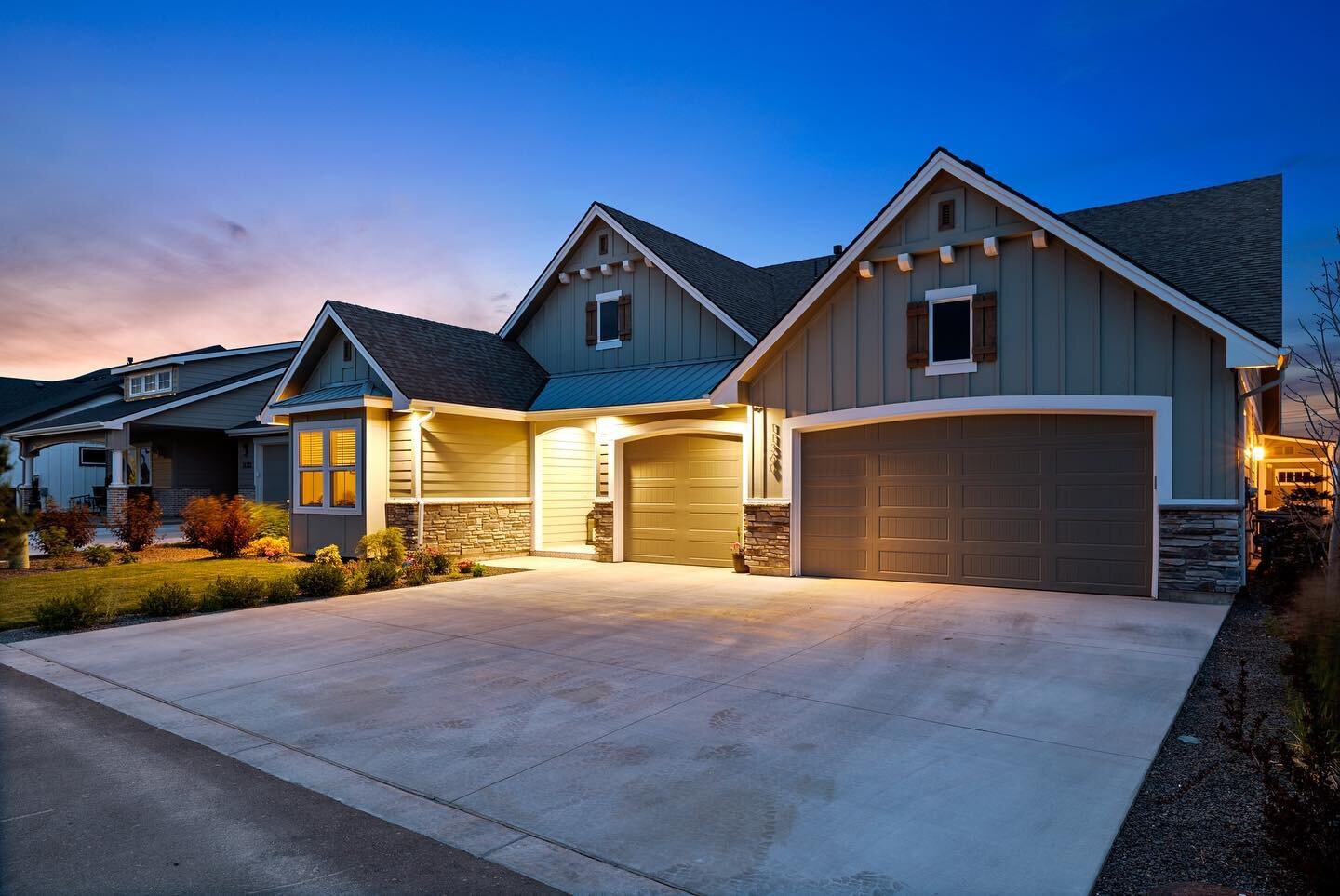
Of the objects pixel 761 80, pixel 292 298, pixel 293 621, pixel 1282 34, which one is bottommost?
pixel 293 621

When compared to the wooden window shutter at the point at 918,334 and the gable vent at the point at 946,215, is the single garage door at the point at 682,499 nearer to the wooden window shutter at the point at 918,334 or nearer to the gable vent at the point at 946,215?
the wooden window shutter at the point at 918,334

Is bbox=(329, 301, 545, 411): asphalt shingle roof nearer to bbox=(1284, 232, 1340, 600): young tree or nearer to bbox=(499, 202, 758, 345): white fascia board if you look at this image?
bbox=(499, 202, 758, 345): white fascia board

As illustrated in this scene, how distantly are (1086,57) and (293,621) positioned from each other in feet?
54.9

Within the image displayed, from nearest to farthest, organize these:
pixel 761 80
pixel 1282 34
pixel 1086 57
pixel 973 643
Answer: pixel 973 643 → pixel 1282 34 → pixel 1086 57 → pixel 761 80

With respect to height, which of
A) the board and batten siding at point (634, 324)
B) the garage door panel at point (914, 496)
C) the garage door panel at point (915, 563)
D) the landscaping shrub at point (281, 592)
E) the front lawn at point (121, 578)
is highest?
the board and batten siding at point (634, 324)

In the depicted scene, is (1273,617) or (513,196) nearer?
(1273,617)

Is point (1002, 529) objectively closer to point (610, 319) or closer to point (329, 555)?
point (610, 319)

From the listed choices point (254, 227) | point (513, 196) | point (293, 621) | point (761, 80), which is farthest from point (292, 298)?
point (293, 621)

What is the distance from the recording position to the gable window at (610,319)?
17469 millimetres

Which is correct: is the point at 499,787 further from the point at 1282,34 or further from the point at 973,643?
the point at 1282,34

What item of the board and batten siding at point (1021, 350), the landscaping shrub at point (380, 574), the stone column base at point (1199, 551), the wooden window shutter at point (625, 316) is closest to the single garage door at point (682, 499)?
the board and batten siding at point (1021, 350)

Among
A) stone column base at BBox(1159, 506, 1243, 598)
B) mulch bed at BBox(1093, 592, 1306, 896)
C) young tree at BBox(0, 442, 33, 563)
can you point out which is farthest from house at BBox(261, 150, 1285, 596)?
mulch bed at BBox(1093, 592, 1306, 896)

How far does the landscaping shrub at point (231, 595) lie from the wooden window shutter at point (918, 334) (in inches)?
409

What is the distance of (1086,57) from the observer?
47.6 feet
